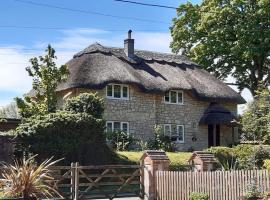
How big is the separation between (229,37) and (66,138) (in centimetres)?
2706

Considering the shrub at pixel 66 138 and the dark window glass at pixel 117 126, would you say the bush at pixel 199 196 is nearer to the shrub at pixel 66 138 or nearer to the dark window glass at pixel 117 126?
the shrub at pixel 66 138

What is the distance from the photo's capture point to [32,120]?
2753 centimetres

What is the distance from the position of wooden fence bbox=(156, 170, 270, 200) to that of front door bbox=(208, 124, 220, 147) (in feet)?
78.8

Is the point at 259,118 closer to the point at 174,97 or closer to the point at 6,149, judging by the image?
the point at 174,97

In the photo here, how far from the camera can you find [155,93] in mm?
40406

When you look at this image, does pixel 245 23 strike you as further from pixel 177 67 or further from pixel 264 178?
pixel 264 178

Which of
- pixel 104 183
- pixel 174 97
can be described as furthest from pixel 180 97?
pixel 104 183

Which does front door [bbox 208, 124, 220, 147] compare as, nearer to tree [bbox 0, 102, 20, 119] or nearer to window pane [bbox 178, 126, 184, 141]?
window pane [bbox 178, 126, 184, 141]

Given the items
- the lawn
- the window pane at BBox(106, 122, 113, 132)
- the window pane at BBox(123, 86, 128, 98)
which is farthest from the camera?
the window pane at BBox(123, 86, 128, 98)

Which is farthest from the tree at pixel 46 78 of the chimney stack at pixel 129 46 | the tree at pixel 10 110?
the tree at pixel 10 110

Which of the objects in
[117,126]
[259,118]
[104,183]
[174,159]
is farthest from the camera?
[117,126]

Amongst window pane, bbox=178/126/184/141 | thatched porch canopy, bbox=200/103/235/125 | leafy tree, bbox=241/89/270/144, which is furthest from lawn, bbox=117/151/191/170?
thatched porch canopy, bbox=200/103/235/125

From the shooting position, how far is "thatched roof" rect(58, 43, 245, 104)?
37938 mm

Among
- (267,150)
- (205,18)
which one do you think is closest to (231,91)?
(205,18)
